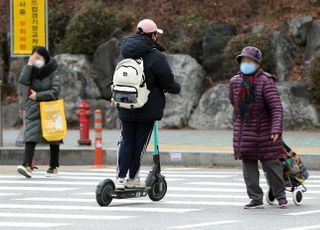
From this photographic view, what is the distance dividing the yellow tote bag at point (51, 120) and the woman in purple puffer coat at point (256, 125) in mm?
4814

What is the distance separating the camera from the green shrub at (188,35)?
25016mm

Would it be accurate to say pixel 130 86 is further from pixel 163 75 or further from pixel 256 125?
pixel 256 125

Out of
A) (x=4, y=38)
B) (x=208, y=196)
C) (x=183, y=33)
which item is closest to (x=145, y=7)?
(x=183, y=33)

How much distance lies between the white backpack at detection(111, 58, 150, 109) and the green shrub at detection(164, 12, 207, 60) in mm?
13605

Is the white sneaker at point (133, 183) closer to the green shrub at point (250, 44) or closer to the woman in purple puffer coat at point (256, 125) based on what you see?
the woman in purple puffer coat at point (256, 125)

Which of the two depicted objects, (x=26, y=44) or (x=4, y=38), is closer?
(x=26, y=44)

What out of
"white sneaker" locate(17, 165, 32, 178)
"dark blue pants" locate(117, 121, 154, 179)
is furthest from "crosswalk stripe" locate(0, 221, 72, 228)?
"white sneaker" locate(17, 165, 32, 178)

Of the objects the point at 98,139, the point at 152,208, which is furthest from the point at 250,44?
the point at 152,208

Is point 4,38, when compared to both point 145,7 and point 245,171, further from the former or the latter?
point 245,171

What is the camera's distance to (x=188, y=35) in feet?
83.3

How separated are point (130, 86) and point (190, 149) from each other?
24.0ft

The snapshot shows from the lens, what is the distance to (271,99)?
11.2 meters

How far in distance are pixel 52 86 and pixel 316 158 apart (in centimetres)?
475

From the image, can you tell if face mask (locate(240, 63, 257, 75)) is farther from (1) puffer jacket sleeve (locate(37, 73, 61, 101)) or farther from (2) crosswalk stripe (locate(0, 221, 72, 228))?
(1) puffer jacket sleeve (locate(37, 73, 61, 101))
